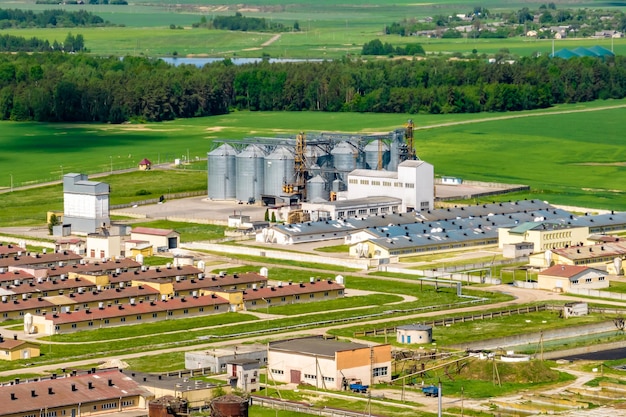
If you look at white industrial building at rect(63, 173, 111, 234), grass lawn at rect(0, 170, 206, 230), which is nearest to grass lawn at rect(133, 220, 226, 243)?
white industrial building at rect(63, 173, 111, 234)

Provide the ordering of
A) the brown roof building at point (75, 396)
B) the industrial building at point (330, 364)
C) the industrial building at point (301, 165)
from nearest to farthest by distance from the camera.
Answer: the brown roof building at point (75, 396)
the industrial building at point (330, 364)
the industrial building at point (301, 165)

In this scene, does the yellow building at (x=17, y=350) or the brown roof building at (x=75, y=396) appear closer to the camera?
the brown roof building at (x=75, y=396)

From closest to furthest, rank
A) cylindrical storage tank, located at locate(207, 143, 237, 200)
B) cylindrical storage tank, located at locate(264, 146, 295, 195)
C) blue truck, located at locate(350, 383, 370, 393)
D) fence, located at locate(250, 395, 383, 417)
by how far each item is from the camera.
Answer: fence, located at locate(250, 395, 383, 417) → blue truck, located at locate(350, 383, 370, 393) → cylindrical storage tank, located at locate(264, 146, 295, 195) → cylindrical storage tank, located at locate(207, 143, 237, 200)

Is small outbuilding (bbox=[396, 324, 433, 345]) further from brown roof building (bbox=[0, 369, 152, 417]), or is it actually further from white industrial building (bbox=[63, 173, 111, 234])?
white industrial building (bbox=[63, 173, 111, 234])

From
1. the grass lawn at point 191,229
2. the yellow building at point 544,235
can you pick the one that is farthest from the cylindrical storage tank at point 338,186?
the yellow building at point 544,235

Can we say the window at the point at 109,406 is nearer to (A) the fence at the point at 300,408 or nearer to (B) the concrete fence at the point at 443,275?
(A) the fence at the point at 300,408

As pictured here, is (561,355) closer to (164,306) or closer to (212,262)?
(164,306)

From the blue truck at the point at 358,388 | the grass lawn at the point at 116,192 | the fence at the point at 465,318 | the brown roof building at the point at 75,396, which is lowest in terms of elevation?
the grass lawn at the point at 116,192

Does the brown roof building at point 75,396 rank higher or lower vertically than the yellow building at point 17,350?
higher
